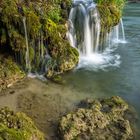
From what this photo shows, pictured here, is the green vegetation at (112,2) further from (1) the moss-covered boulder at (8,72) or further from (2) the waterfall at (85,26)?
(1) the moss-covered boulder at (8,72)

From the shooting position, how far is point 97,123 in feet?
32.6

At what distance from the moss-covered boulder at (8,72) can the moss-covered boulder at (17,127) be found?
10.4 ft

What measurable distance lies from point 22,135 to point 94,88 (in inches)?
213

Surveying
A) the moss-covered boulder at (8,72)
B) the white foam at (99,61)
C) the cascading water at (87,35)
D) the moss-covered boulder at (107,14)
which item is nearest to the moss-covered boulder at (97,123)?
the moss-covered boulder at (8,72)

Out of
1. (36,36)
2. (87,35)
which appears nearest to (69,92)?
(36,36)

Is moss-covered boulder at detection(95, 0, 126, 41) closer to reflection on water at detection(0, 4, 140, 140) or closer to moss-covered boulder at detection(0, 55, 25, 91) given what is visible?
reflection on water at detection(0, 4, 140, 140)

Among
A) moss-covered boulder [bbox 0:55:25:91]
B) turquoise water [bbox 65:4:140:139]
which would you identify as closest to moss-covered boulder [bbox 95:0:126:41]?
turquoise water [bbox 65:4:140:139]

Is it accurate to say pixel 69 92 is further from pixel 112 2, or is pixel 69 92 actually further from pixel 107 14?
pixel 112 2

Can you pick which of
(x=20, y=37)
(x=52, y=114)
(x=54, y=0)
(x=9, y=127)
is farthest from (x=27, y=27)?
(x=9, y=127)

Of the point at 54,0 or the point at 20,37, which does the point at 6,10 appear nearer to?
the point at 20,37

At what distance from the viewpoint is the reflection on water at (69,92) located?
1067 centimetres

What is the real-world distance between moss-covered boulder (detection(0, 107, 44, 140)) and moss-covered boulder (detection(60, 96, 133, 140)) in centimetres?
96

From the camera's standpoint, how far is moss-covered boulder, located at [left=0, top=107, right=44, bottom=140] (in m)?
7.74

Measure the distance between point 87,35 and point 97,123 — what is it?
7.12 m
